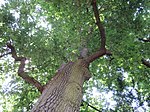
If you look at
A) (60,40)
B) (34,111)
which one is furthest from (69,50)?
(34,111)

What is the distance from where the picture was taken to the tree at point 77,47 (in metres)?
5.87

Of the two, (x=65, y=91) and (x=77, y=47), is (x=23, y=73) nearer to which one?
(x=65, y=91)

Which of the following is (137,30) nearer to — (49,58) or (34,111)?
(49,58)

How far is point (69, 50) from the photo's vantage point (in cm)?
934

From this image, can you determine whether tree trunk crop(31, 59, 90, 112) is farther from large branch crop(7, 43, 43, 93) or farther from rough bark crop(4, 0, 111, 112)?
large branch crop(7, 43, 43, 93)

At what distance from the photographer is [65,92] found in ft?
15.6

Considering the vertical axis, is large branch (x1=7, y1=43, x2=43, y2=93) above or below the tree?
below

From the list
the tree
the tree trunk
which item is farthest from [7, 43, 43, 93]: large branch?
the tree trunk

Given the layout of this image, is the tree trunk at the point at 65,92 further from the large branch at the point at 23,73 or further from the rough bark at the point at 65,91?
the large branch at the point at 23,73

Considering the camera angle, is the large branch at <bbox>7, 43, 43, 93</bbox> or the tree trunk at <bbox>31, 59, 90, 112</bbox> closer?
the tree trunk at <bbox>31, 59, 90, 112</bbox>

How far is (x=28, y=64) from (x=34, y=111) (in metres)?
5.68

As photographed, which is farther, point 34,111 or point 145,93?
point 145,93

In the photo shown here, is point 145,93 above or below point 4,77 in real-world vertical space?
above

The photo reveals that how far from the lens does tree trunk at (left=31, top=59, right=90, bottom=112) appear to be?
13.8 feet
